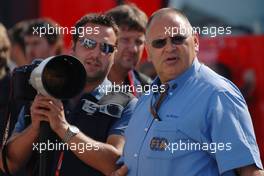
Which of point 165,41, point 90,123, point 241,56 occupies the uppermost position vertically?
point 165,41

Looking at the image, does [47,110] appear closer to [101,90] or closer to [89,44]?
[101,90]

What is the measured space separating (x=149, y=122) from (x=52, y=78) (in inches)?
18.5

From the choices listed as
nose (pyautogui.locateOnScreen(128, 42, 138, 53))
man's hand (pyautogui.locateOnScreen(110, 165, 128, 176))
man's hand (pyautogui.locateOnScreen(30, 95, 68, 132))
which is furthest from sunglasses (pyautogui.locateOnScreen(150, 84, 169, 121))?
nose (pyautogui.locateOnScreen(128, 42, 138, 53))

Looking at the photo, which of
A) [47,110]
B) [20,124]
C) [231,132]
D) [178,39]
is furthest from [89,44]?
[231,132]

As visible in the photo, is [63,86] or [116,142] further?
[116,142]

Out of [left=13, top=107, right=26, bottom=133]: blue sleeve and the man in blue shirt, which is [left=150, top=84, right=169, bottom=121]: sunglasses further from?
[left=13, top=107, right=26, bottom=133]: blue sleeve

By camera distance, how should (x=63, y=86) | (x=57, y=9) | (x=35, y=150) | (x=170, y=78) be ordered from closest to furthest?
(x=63, y=86) < (x=170, y=78) < (x=35, y=150) < (x=57, y=9)

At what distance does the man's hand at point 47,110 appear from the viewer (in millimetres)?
3082

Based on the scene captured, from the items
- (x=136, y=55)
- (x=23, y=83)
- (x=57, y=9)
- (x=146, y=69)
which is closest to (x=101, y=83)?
(x=23, y=83)

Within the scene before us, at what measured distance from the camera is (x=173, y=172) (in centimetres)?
310

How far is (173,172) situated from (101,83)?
785mm

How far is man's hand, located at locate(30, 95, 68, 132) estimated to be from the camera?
3.08 m

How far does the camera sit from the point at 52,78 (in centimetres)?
308

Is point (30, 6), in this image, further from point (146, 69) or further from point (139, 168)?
point (139, 168)
